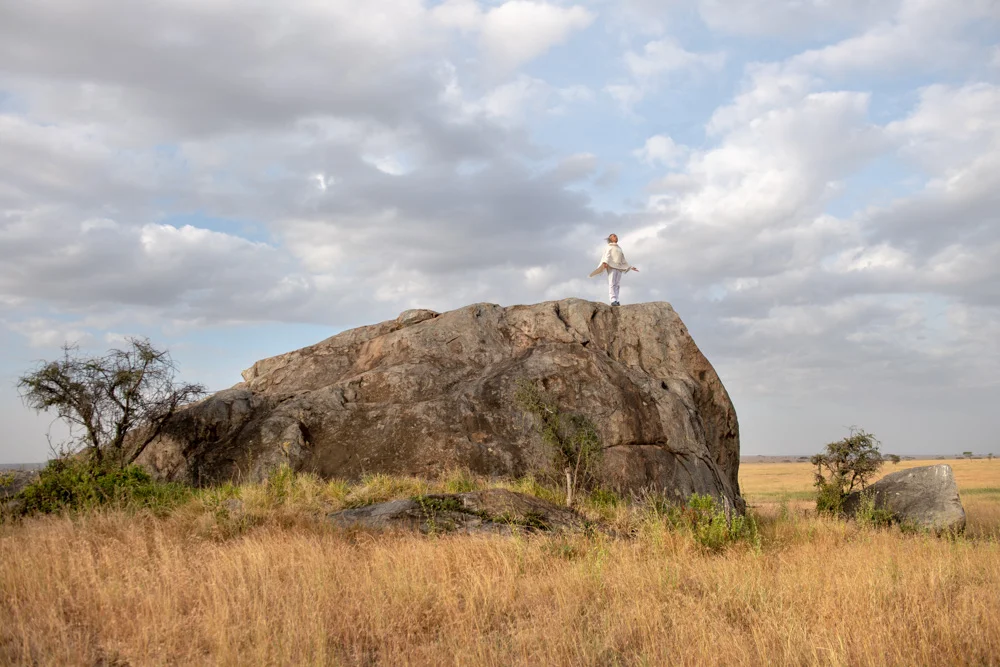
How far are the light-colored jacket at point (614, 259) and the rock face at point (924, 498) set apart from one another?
31.6 ft

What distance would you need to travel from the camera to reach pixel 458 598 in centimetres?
763

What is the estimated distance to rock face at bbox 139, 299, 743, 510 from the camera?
1558 cm

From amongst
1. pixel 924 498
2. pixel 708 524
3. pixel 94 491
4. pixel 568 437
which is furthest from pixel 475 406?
pixel 924 498

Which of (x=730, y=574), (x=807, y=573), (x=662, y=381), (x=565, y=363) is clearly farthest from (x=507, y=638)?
(x=662, y=381)

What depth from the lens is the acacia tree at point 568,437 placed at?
47.0 ft

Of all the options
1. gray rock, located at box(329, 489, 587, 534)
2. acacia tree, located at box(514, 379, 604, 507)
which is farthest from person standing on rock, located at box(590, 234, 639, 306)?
gray rock, located at box(329, 489, 587, 534)

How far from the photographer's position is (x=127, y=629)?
6816 mm

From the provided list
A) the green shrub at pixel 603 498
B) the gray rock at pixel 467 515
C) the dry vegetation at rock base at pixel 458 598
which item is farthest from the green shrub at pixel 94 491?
the green shrub at pixel 603 498

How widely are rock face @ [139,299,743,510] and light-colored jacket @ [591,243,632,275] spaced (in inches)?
62.2

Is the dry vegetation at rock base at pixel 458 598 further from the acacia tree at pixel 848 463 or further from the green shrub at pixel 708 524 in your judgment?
the acacia tree at pixel 848 463

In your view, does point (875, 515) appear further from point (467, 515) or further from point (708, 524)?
point (467, 515)

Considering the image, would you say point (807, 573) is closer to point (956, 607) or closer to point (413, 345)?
point (956, 607)

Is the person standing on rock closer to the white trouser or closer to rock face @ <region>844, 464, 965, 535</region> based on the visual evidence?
the white trouser

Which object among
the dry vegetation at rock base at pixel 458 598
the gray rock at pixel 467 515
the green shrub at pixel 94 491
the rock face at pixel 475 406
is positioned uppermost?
the rock face at pixel 475 406
